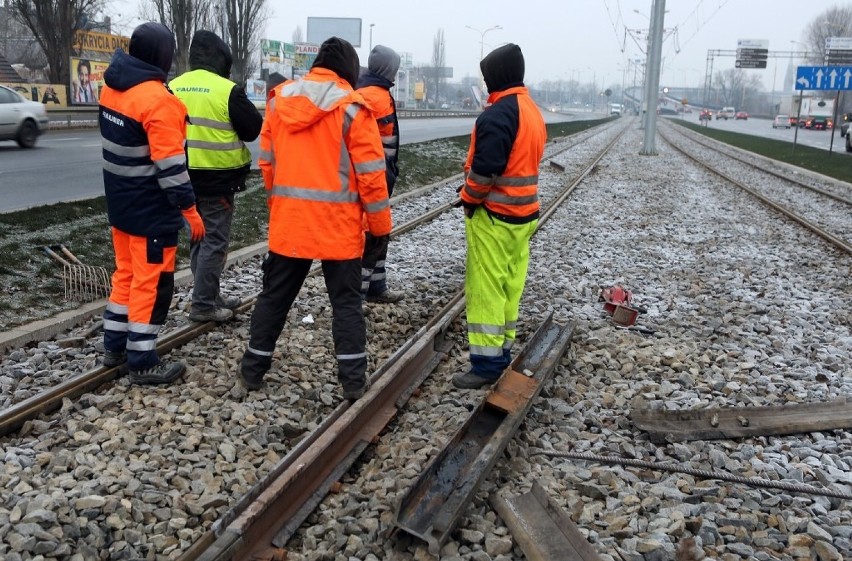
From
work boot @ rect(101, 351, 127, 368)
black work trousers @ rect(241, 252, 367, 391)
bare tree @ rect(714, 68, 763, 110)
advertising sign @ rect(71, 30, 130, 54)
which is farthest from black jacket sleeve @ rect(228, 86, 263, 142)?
bare tree @ rect(714, 68, 763, 110)

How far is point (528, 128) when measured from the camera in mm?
4863

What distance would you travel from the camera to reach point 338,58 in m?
4.34

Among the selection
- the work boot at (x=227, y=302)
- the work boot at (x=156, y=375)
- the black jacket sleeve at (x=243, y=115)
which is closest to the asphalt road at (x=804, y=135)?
the work boot at (x=227, y=302)

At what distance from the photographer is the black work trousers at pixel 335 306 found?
4.55 metres

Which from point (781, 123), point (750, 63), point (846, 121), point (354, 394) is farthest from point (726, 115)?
point (354, 394)

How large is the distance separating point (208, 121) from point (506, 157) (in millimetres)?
2164

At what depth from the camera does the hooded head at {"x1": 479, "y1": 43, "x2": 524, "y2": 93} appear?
4.84m

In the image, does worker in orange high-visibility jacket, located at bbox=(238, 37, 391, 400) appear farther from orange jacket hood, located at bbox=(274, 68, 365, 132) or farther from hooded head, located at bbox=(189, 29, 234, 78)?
hooded head, located at bbox=(189, 29, 234, 78)

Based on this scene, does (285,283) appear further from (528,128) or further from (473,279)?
(528,128)

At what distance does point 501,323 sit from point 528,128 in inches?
50.6

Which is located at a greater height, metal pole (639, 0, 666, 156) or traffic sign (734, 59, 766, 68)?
traffic sign (734, 59, 766, 68)

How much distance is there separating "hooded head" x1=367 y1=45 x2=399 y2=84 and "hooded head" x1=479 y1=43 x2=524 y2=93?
1.21 meters

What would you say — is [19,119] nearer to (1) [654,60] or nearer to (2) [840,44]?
(1) [654,60]

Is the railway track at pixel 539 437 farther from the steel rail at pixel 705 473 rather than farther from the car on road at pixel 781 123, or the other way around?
the car on road at pixel 781 123
